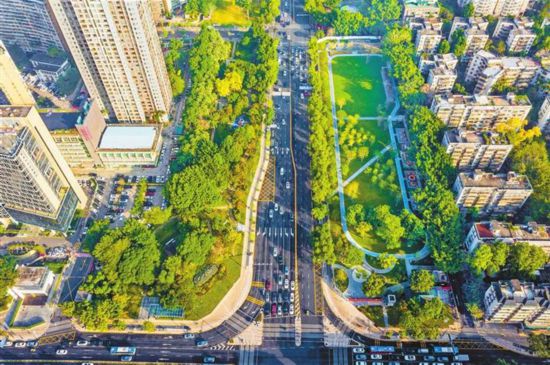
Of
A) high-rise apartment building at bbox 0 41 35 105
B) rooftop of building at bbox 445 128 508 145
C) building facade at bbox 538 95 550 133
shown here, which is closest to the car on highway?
high-rise apartment building at bbox 0 41 35 105

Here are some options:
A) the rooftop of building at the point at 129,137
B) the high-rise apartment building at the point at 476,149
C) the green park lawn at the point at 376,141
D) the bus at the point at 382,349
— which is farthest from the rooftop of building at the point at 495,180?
the rooftop of building at the point at 129,137

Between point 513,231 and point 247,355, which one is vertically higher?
point 513,231

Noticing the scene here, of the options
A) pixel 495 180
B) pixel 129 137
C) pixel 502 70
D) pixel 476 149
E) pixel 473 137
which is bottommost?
pixel 129 137

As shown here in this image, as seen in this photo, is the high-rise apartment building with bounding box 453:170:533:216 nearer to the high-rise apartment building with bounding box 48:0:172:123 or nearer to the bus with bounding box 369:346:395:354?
the bus with bounding box 369:346:395:354

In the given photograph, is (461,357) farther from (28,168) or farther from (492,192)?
Result: (28,168)

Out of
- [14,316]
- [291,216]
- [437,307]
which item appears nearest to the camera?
[437,307]

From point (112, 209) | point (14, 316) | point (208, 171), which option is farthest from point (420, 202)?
point (14, 316)

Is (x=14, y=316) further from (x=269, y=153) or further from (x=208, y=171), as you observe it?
(x=269, y=153)

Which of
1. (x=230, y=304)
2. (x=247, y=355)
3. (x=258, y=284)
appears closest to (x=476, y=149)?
(x=258, y=284)
